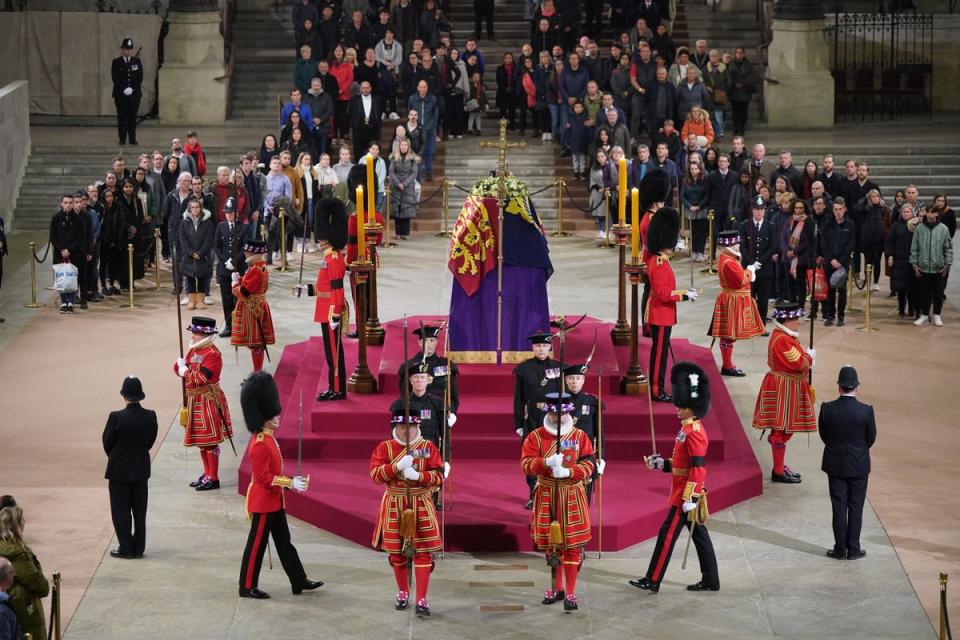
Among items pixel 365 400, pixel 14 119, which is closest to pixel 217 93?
pixel 14 119

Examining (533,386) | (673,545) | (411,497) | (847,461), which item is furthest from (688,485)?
(411,497)

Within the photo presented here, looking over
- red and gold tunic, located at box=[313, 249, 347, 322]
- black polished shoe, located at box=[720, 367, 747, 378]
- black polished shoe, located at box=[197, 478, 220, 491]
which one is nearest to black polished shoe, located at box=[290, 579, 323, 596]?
black polished shoe, located at box=[197, 478, 220, 491]

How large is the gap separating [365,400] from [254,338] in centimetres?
221

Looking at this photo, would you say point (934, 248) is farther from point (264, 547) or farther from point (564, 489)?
point (264, 547)

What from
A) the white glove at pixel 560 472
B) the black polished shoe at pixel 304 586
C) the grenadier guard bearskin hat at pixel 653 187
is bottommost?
the black polished shoe at pixel 304 586

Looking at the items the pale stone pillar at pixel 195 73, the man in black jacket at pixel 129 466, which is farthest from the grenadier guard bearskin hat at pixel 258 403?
the pale stone pillar at pixel 195 73

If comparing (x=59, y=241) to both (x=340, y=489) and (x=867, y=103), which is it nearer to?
(x=340, y=489)

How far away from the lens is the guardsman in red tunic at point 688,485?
13.1m

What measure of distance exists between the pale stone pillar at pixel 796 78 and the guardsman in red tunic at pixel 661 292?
629 inches

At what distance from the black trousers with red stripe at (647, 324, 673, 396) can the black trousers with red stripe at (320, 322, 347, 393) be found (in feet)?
9.75

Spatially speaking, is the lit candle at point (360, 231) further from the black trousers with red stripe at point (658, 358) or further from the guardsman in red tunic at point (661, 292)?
the black trousers with red stripe at point (658, 358)

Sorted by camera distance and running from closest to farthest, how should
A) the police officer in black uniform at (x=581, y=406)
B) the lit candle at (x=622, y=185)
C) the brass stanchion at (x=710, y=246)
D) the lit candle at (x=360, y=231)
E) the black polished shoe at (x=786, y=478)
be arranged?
the police officer in black uniform at (x=581, y=406), the black polished shoe at (x=786, y=478), the lit candle at (x=622, y=185), the lit candle at (x=360, y=231), the brass stanchion at (x=710, y=246)

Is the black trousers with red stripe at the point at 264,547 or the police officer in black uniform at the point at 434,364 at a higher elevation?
the police officer in black uniform at the point at 434,364

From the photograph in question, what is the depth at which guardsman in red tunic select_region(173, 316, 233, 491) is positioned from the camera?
15297 mm
